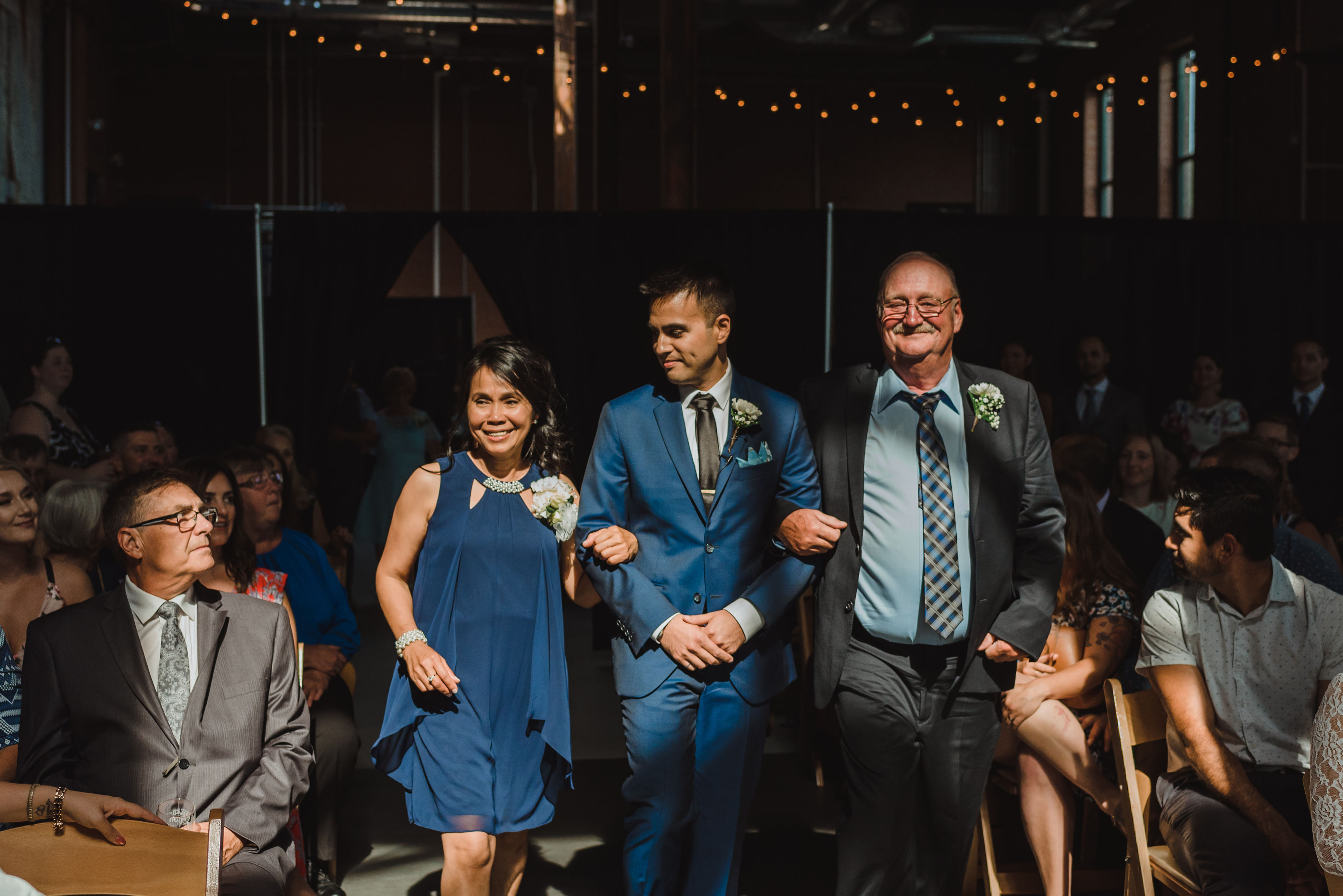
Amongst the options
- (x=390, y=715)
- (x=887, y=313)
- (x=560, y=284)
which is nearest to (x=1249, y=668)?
(x=887, y=313)

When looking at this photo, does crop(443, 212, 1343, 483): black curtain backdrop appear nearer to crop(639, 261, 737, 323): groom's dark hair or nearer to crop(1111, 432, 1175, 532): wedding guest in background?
crop(1111, 432, 1175, 532): wedding guest in background

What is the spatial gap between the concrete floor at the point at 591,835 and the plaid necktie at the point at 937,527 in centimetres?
126

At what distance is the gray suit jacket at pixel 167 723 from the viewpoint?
2.33 m

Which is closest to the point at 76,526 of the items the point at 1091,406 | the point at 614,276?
the point at 614,276

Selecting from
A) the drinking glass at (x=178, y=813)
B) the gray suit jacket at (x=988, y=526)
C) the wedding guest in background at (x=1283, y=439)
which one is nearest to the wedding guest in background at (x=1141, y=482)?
Result: the wedding guest in background at (x=1283, y=439)

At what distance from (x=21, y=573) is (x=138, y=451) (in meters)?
1.65

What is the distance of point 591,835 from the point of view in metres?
3.90

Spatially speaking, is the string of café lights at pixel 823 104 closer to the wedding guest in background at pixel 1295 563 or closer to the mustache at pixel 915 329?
the wedding guest in background at pixel 1295 563

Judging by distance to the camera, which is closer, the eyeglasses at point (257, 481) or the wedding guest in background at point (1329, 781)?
the wedding guest in background at point (1329, 781)

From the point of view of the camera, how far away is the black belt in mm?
2639

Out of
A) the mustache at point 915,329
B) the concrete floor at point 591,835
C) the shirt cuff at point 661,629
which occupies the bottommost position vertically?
the concrete floor at point 591,835

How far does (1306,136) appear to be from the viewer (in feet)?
33.7

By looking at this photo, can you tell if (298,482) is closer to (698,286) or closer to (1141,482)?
(698,286)

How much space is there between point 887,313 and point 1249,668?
47.0 inches
